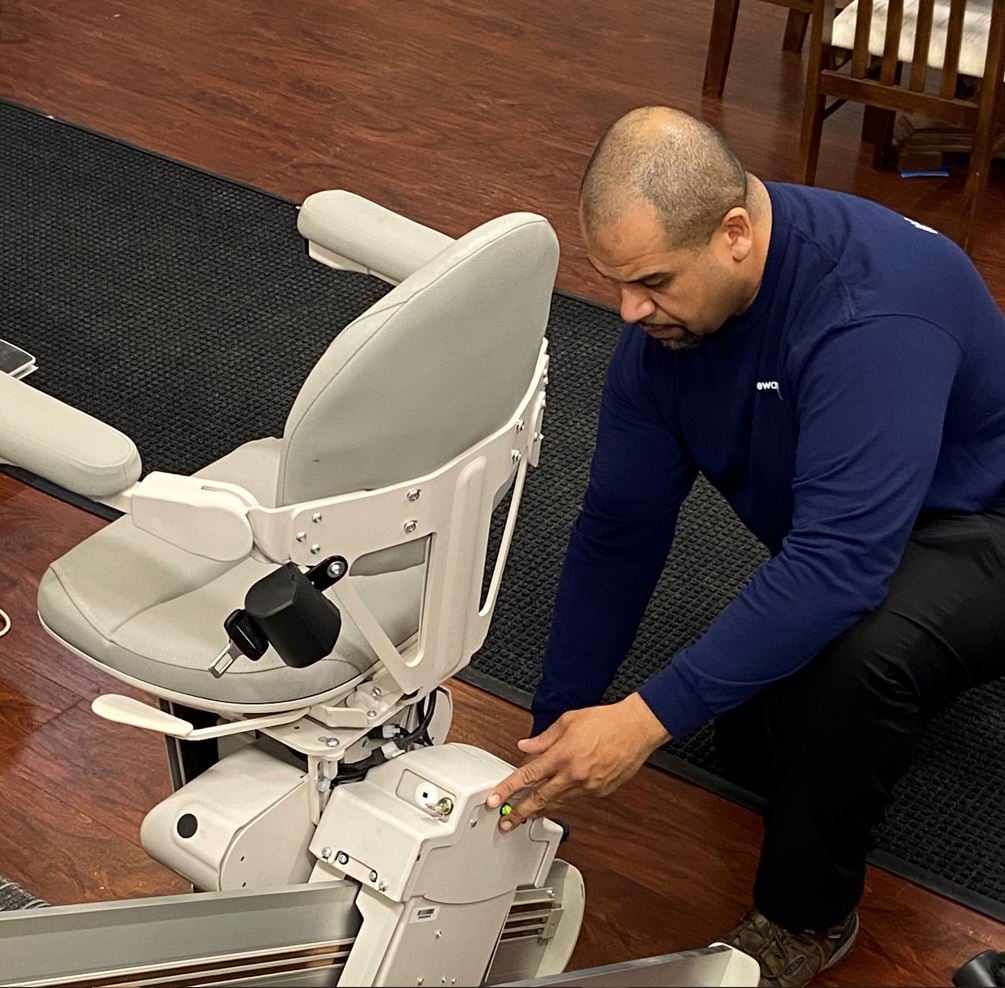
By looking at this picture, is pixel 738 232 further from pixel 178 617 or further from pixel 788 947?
pixel 788 947

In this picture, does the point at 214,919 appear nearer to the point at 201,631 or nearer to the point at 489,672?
the point at 201,631

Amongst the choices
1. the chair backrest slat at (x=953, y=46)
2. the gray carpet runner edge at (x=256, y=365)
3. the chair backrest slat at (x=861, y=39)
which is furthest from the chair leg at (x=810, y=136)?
the gray carpet runner edge at (x=256, y=365)

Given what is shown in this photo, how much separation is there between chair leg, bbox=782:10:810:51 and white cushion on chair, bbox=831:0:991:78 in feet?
2.79

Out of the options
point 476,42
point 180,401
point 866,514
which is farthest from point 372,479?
point 476,42

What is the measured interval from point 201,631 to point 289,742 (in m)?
0.15

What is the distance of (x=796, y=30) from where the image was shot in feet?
14.0

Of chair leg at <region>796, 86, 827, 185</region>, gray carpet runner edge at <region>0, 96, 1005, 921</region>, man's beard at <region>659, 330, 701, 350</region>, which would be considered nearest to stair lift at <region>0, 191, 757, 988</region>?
man's beard at <region>659, 330, 701, 350</region>

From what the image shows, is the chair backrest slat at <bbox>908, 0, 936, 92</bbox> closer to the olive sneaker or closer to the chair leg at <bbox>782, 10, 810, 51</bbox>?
the chair leg at <bbox>782, 10, 810, 51</bbox>

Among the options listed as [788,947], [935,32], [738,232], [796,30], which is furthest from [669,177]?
[796,30]

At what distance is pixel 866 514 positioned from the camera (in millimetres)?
1647

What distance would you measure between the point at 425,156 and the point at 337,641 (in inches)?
90.9

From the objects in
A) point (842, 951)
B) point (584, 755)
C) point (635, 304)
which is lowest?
point (842, 951)

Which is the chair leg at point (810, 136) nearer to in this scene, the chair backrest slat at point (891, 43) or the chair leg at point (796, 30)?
the chair backrest slat at point (891, 43)

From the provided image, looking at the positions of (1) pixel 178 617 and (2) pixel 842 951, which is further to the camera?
(2) pixel 842 951
